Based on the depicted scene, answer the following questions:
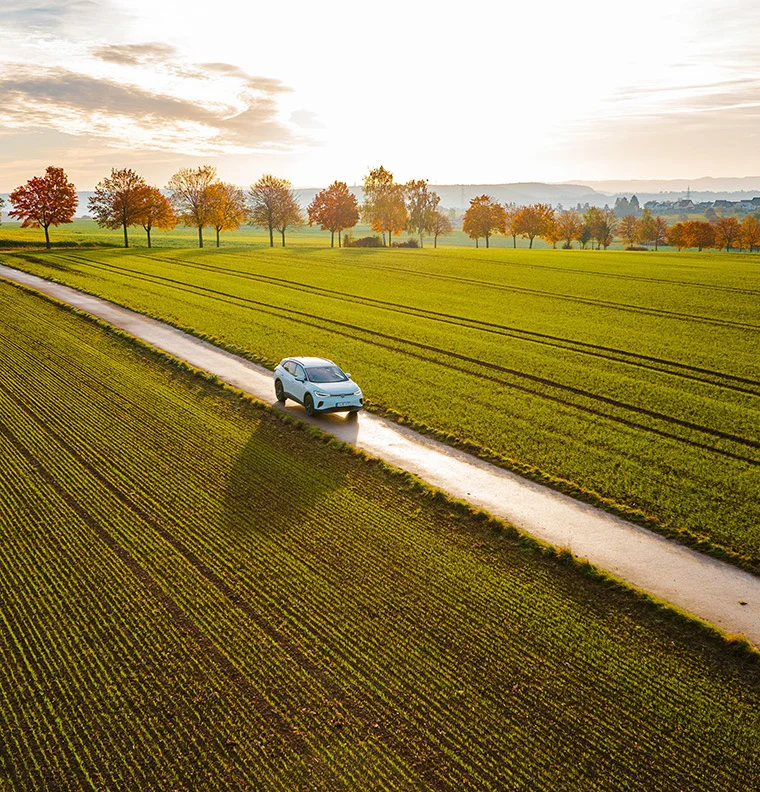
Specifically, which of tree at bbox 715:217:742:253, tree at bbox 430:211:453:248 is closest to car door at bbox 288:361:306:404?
tree at bbox 430:211:453:248

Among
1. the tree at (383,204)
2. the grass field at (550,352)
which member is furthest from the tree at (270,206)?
Result: the grass field at (550,352)

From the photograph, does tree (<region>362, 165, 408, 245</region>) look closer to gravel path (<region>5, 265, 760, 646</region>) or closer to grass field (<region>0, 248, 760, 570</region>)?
grass field (<region>0, 248, 760, 570</region>)

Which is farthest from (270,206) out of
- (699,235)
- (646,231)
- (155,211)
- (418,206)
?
(646,231)

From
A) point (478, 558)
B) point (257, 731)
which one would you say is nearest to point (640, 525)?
point (478, 558)

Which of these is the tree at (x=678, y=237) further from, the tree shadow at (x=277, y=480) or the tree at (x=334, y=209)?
the tree shadow at (x=277, y=480)

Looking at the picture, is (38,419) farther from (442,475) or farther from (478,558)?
(478,558)

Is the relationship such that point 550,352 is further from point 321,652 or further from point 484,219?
point 484,219
